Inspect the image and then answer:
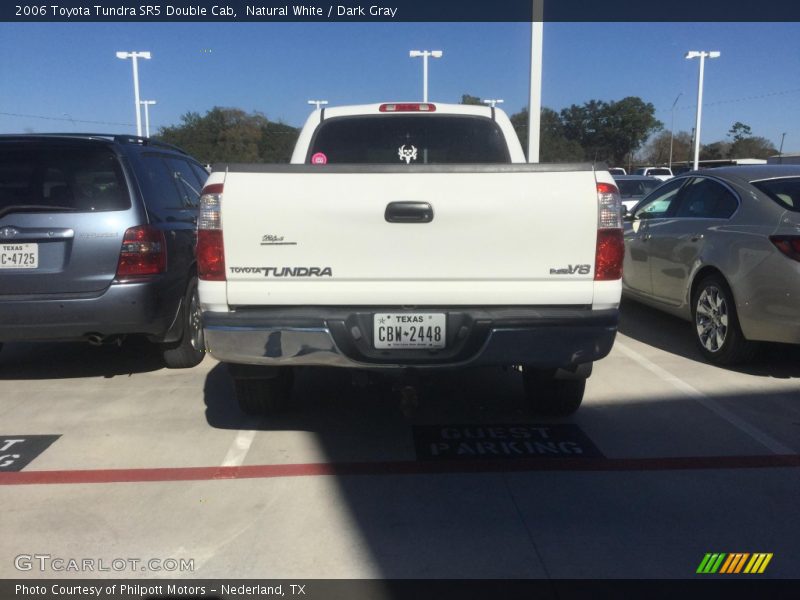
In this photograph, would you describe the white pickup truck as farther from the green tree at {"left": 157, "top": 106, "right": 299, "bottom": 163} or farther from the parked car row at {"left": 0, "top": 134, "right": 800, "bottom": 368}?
the green tree at {"left": 157, "top": 106, "right": 299, "bottom": 163}

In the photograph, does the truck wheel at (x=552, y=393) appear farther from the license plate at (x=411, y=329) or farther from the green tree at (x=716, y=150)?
the green tree at (x=716, y=150)

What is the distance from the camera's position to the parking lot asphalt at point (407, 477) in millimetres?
3254

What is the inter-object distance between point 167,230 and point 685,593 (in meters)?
4.26

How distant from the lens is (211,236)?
386 cm

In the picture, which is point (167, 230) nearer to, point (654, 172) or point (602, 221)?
point (602, 221)

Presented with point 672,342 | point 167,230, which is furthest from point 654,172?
point 167,230

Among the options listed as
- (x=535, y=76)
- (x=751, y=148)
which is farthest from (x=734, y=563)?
(x=751, y=148)

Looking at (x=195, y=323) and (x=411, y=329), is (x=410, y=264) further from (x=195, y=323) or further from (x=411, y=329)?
(x=195, y=323)

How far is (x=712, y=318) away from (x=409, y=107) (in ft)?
10.0

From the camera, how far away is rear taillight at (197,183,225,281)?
384 centimetres

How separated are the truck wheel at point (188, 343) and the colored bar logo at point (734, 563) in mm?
4156

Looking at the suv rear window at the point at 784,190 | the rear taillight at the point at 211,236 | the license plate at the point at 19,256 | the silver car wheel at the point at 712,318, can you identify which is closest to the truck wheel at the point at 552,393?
the silver car wheel at the point at 712,318

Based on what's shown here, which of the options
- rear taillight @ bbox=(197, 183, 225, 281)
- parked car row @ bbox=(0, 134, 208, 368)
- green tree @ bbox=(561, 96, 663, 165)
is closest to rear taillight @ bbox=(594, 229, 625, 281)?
rear taillight @ bbox=(197, 183, 225, 281)

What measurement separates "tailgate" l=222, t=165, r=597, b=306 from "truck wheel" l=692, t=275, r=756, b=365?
267cm
